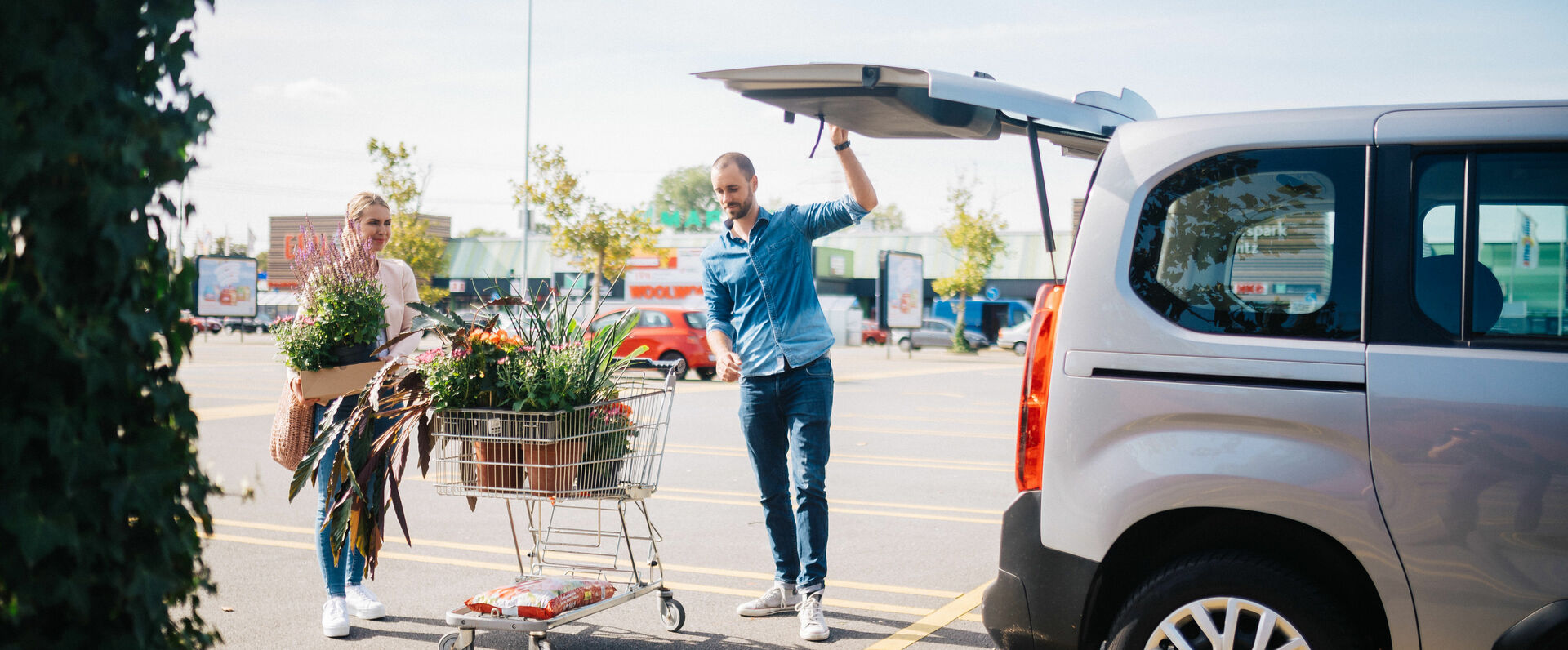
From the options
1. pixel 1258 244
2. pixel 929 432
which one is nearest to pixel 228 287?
pixel 929 432

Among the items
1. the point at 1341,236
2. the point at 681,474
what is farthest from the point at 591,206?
the point at 1341,236

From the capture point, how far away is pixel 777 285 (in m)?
4.75

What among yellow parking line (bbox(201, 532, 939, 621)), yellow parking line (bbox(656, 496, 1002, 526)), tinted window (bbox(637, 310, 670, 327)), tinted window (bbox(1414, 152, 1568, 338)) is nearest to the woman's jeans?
yellow parking line (bbox(201, 532, 939, 621))

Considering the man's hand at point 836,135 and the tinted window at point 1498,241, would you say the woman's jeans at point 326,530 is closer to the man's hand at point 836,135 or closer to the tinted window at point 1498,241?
the man's hand at point 836,135

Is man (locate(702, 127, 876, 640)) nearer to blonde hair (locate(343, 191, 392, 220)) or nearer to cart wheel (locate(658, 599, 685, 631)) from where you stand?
cart wheel (locate(658, 599, 685, 631))

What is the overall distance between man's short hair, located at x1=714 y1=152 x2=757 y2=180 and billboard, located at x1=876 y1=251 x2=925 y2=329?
1160 inches

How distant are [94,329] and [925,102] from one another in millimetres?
2630

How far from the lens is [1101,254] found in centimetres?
321

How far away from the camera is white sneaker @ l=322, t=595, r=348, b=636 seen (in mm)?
4527

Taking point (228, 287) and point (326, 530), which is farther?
point (228, 287)

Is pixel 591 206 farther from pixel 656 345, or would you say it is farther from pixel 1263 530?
pixel 1263 530

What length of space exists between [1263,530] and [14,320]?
278 centimetres

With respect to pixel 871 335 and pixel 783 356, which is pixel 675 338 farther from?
pixel 871 335

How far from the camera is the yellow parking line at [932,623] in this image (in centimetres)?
448
